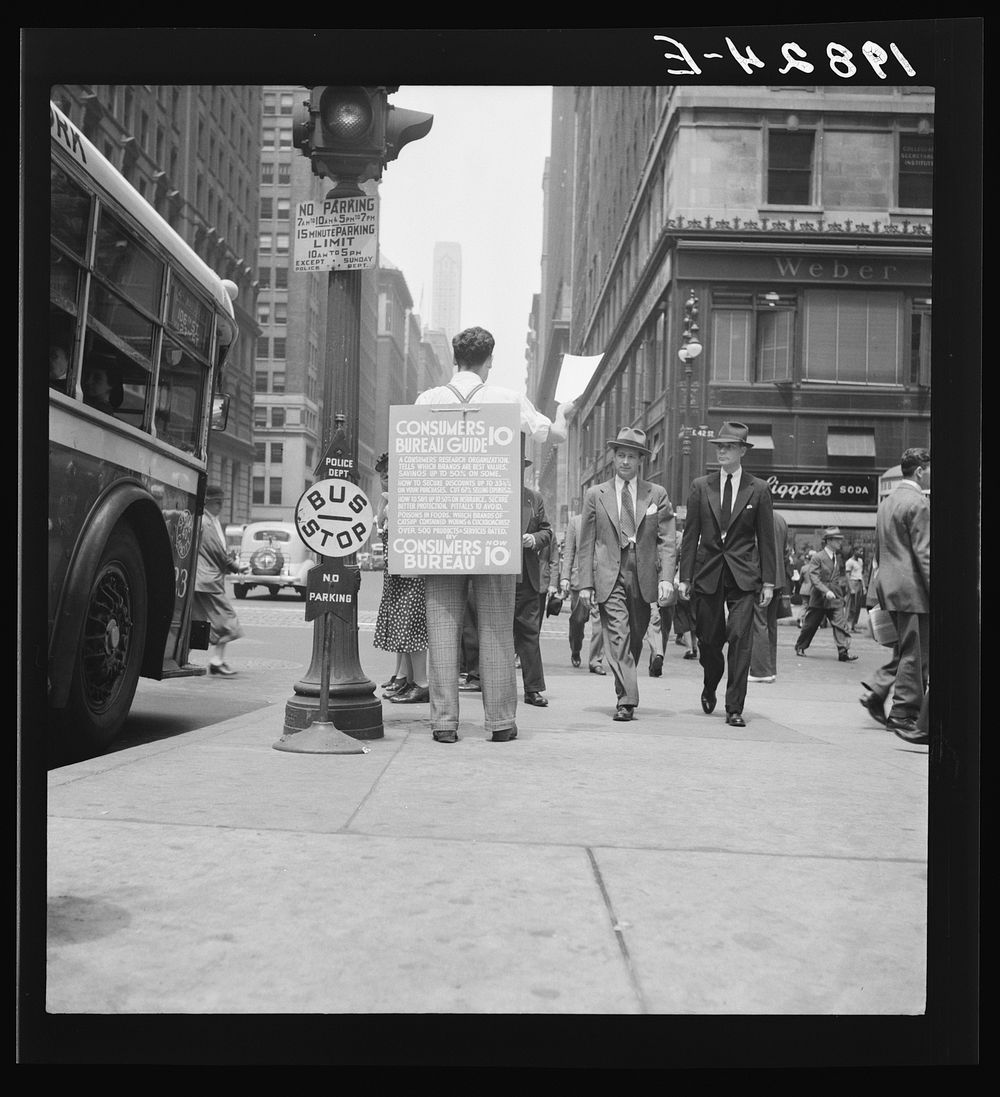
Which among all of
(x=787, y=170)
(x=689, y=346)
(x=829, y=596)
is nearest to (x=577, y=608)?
(x=829, y=596)

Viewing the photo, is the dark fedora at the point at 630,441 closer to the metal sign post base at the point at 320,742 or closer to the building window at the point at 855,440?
the metal sign post base at the point at 320,742

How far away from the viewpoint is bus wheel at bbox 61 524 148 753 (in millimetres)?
4902

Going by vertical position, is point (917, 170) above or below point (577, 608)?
above

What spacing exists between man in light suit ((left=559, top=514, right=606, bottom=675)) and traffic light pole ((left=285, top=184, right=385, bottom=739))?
2.00 metres

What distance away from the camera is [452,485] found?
4.67m

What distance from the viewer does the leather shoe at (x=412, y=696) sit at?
22.8 feet

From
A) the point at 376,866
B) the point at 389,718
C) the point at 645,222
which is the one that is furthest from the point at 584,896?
the point at 389,718

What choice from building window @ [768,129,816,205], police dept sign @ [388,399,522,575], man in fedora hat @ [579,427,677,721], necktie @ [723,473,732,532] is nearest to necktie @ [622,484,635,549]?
man in fedora hat @ [579,427,677,721]

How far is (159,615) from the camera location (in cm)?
574

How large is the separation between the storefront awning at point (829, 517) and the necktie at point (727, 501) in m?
0.32

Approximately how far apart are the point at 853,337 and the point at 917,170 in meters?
0.87

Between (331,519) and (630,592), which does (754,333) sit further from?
(630,592)

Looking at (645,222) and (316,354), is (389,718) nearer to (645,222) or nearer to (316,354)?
(316,354)

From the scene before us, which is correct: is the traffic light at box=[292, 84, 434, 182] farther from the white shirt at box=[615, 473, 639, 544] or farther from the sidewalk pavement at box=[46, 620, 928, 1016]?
the white shirt at box=[615, 473, 639, 544]
